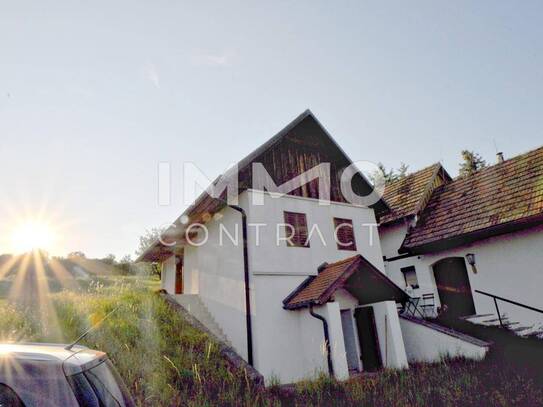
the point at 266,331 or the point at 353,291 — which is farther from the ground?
the point at 353,291

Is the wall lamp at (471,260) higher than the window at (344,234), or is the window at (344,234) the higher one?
the window at (344,234)

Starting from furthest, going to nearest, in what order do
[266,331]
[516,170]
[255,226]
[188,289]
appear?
[188,289], [516,170], [255,226], [266,331]

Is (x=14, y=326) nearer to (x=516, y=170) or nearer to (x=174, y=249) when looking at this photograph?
(x=174, y=249)

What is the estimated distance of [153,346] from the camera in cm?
863

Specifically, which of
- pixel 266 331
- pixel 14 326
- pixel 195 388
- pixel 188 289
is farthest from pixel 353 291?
pixel 14 326

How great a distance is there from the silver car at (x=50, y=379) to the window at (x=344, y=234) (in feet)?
35.4

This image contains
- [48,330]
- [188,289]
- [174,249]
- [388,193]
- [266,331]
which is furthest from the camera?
[388,193]

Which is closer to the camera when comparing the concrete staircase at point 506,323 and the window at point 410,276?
the concrete staircase at point 506,323

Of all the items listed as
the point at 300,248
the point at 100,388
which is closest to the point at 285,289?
the point at 300,248

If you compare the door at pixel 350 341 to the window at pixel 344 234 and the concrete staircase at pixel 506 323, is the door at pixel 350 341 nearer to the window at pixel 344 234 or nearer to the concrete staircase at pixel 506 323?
the window at pixel 344 234

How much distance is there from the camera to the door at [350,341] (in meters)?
10.9

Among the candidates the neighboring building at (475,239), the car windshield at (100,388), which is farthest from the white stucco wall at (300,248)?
the car windshield at (100,388)

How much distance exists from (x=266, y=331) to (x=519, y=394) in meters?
5.91

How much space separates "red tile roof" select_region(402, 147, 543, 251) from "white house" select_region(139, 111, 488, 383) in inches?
105
